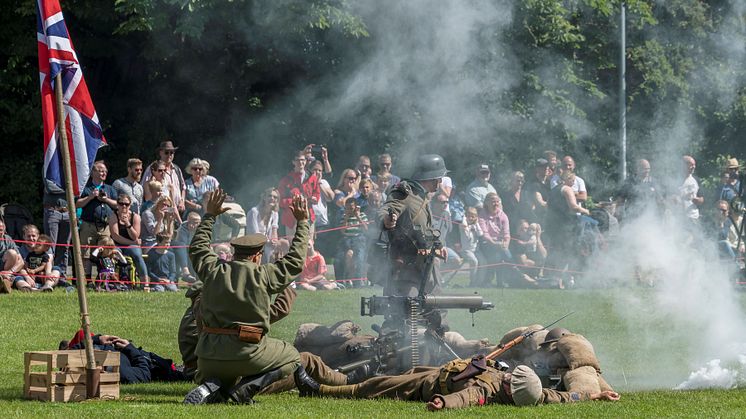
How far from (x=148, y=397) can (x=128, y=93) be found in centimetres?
1541

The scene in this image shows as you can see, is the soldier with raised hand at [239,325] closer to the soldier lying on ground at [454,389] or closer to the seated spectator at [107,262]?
the soldier lying on ground at [454,389]

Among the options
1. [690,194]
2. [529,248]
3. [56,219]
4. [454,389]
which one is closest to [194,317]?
[454,389]

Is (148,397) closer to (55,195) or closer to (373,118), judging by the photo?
(55,195)

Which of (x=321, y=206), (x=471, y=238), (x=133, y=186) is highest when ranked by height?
(x=133, y=186)

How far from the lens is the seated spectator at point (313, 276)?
18955 millimetres

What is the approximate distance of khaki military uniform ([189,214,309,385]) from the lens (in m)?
10.1

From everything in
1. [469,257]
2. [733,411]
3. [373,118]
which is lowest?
[733,411]

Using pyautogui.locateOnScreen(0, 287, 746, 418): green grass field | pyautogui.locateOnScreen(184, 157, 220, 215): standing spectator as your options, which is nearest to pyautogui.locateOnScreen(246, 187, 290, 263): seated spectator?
pyautogui.locateOnScreen(184, 157, 220, 215): standing spectator

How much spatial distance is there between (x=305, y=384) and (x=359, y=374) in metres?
0.73

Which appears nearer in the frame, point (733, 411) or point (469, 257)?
point (733, 411)

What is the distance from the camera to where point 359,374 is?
11.4m

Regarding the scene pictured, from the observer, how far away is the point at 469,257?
2062 cm

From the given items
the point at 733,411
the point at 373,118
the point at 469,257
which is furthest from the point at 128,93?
the point at 733,411

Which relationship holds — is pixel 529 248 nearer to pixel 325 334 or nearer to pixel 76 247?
pixel 325 334
